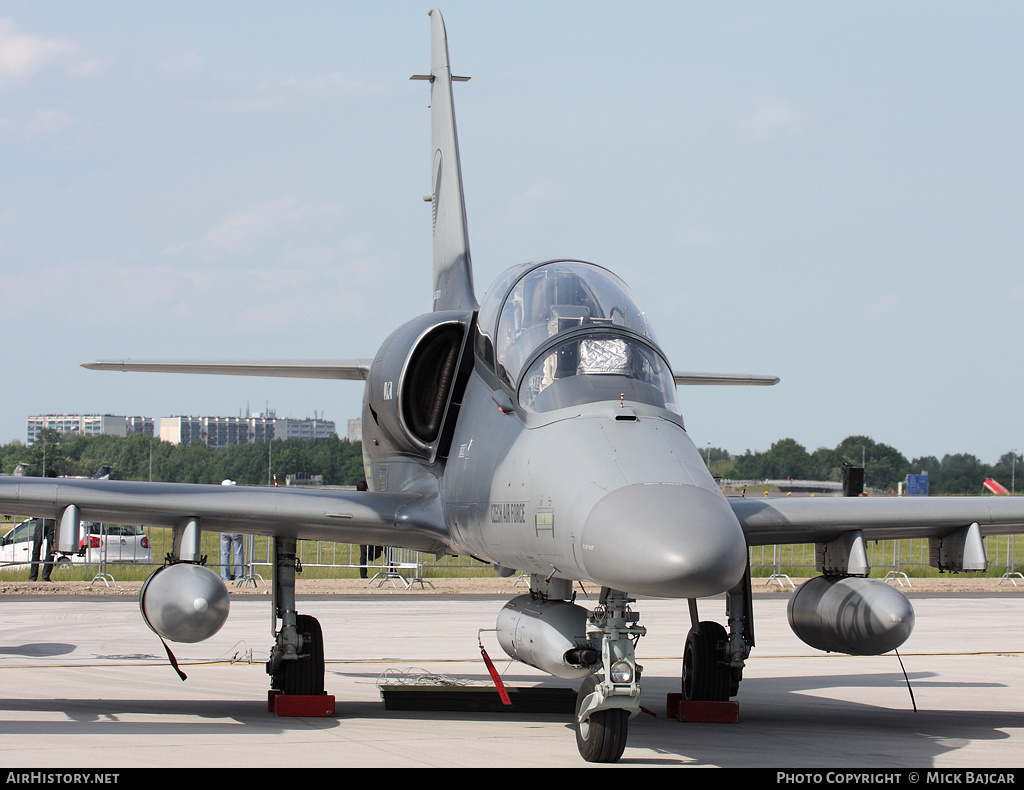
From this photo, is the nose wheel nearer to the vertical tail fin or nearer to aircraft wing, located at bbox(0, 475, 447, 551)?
aircraft wing, located at bbox(0, 475, 447, 551)

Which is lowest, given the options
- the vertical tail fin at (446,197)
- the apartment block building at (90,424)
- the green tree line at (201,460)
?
the vertical tail fin at (446,197)

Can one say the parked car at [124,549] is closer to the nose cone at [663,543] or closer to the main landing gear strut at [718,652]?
the main landing gear strut at [718,652]

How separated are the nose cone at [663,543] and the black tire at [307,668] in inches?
198

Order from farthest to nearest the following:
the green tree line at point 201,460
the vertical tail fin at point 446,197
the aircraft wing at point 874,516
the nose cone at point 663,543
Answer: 1. the green tree line at point 201,460
2. the vertical tail fin at point 446,197
3. the aircraft wing at point 874,516
4. the nose cone at point 663,543

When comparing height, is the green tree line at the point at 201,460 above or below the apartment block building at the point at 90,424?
below

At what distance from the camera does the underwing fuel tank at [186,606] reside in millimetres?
8547

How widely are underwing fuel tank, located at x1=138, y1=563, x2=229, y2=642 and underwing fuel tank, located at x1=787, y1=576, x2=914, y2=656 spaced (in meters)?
4.87

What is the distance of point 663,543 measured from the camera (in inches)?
230

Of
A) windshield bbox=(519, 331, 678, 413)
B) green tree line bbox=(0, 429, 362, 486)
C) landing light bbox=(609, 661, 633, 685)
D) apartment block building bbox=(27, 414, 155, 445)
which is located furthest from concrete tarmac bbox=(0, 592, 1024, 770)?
apartment block building bbox=(27, 414, 155, 445)

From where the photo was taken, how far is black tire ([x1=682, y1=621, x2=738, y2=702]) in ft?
34.9

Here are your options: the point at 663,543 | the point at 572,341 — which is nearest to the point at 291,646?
the point at 572,341

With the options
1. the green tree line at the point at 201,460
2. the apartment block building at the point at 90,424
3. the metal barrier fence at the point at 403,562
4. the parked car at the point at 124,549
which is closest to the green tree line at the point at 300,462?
the green tree line at the point at 201,460

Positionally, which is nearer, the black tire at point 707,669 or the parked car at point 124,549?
the black tire at point 707,669
